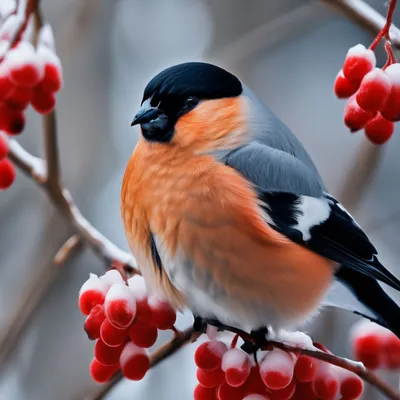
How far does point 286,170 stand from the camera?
1.25 meters

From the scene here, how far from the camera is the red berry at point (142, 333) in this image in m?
1.05

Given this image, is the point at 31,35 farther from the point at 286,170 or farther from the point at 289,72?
the point at 289,72

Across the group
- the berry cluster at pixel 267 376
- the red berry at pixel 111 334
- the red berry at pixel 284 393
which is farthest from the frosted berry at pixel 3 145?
the red berry at pixel 284 393

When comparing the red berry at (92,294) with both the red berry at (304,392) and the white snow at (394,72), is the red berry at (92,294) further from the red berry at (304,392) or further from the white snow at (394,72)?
the white snow at (394,72)

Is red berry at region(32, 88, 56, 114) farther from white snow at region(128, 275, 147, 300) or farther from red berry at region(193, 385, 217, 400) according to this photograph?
red berry at region(193, 385, 217, 400)

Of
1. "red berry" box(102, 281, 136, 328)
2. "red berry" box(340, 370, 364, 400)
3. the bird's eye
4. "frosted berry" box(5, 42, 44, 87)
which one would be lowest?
"red berry" box(340, 370, 364, 400)

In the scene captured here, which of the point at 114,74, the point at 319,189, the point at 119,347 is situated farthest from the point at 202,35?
the point at 119,347

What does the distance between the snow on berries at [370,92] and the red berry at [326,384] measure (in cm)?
33

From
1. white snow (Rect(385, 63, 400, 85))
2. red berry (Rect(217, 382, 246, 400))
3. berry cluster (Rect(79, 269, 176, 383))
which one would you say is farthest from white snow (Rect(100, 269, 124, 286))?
white snow (Rect(385, 63, 400, 85))

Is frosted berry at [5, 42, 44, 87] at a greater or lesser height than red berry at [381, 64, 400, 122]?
greater

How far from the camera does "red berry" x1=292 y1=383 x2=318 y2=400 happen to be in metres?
1.03

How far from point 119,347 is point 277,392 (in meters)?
0.23

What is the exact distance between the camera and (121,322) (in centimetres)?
102

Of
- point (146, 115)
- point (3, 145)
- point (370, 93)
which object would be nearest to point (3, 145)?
point (3, 145)
